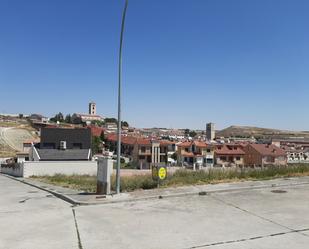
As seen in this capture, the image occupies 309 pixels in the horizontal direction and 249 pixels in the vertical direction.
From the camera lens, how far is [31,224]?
333 inches

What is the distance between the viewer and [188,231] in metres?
7.61

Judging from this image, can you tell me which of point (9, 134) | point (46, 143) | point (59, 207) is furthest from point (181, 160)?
point (59, 207)

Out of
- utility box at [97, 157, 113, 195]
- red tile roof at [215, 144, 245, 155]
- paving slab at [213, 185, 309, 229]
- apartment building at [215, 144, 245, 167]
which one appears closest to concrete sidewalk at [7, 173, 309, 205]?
utility box at [97, 157, 113, 195]

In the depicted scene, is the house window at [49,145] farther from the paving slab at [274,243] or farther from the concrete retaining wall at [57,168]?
the paving slab at [274,243]

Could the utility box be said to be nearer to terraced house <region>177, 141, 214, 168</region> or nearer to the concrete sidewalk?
the concrete sidewalk

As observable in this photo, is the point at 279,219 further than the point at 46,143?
No

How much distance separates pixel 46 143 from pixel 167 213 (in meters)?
44.0

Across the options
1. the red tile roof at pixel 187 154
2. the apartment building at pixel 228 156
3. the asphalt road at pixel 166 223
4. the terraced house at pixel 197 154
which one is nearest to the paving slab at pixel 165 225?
the asphalt road at pixel 166 223

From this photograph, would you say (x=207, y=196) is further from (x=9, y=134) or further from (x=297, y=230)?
(x=9, y=134)

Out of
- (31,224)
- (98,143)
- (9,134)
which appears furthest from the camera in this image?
(9,134)

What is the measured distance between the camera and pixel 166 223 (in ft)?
27.3

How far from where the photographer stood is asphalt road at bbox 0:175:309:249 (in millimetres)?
6879

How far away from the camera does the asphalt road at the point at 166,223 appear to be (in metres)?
6.88

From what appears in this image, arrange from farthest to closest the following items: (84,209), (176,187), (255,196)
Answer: (176,187), (255,196), (84,209)
